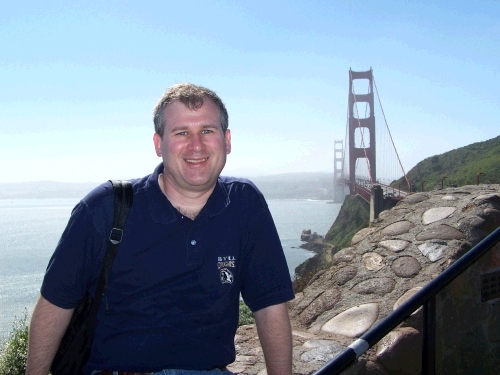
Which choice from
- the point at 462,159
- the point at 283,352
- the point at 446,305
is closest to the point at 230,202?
the point at 283,352

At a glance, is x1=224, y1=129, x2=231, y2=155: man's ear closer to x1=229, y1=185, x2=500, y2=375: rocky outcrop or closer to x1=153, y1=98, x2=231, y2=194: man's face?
x1=153, y1=98, x2=231, y2=194: man's face

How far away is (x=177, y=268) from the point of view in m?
1.32

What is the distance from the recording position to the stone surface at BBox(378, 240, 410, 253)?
3064 mm

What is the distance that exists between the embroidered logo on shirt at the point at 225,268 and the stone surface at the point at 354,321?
1258 mm

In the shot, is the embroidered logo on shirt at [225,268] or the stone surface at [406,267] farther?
the stone surface at [406,267]

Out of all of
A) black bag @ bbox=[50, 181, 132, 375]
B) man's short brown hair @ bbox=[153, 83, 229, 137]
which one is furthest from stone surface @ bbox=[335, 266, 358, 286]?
black bag @ bbox=[50, 181, 132, 375]

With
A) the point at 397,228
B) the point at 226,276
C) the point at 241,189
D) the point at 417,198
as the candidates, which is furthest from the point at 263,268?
the point at 417,198

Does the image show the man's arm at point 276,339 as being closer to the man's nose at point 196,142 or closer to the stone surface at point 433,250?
the man's nose at point 196,142

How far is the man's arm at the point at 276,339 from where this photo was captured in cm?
146

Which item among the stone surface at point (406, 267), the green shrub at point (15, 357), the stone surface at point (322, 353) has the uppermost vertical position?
the stone surface at point (406, 267)

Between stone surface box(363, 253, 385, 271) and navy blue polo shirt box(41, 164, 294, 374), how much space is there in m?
1.77

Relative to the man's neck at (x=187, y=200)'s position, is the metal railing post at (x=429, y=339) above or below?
below

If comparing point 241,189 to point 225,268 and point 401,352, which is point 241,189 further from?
point 401,352

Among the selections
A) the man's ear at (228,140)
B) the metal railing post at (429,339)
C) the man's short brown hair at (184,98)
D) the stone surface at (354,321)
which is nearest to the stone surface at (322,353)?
the stone surface at (354,321)
